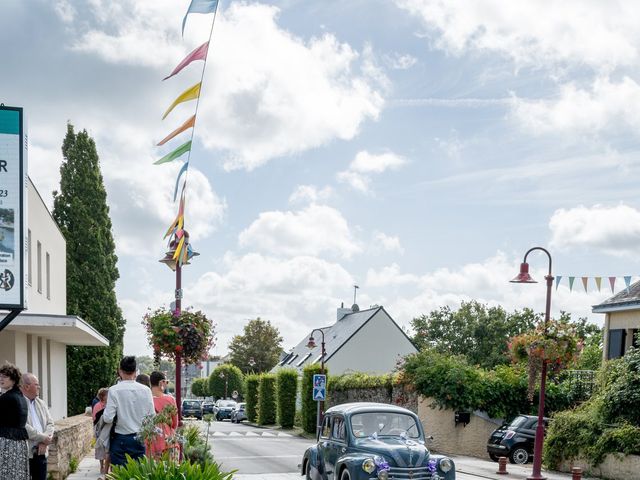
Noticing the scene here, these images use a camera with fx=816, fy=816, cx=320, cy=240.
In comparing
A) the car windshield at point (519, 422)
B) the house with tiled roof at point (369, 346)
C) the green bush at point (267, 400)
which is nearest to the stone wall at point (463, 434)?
the car windshield at point (519, 422)

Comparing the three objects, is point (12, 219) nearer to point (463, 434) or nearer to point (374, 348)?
point (463, 434)

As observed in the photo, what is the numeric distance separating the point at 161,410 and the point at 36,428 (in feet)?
4.92

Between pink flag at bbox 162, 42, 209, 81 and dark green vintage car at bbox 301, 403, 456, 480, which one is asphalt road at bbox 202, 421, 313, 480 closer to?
dark green vintage car at bbox 301, 403, 456, 480

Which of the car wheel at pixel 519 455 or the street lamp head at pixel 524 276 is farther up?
the street lamp head at pixel 524 276

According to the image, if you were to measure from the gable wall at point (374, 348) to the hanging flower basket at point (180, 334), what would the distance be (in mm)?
37747

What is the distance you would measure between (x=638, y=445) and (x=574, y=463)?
286 centimetres

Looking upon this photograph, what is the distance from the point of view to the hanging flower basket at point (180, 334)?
50.9 ft

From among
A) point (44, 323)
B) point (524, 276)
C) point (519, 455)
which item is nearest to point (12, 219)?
point (44, 323)

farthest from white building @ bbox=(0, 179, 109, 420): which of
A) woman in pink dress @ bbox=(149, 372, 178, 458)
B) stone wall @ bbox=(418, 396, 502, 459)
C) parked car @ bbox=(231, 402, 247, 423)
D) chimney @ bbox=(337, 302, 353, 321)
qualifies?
chimney @ bbox=(337, 302, 353, 321)

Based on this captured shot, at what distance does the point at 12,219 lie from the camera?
9945 millimetres

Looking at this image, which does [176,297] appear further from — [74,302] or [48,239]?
[74,302]

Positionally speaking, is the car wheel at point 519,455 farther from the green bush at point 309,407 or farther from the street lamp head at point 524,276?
the green bush at point 309,407

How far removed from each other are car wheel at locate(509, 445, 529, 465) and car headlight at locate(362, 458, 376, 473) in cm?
1275

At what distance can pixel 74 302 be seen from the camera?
1377 inches
